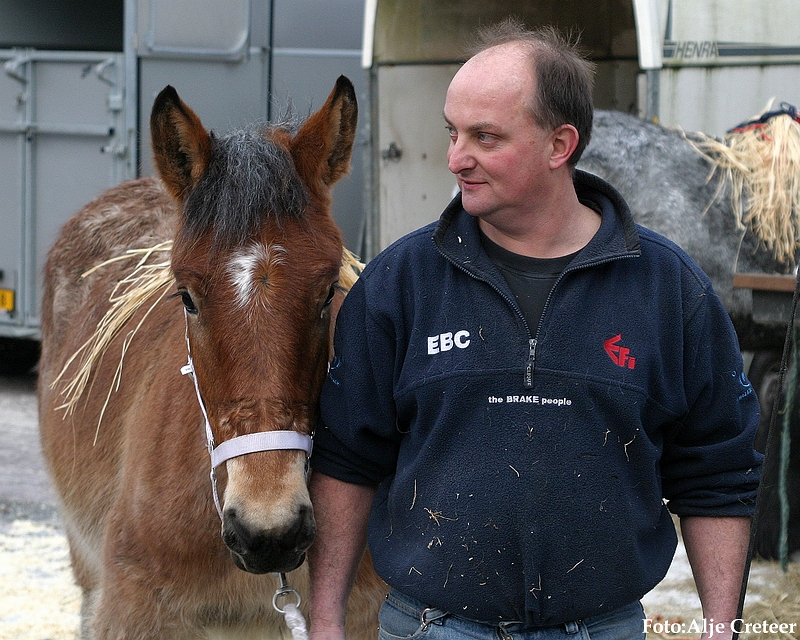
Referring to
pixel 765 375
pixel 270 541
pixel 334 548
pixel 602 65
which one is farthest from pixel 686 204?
pixel 602 65

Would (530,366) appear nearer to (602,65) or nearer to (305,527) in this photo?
(305,527)

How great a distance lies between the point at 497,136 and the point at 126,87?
558 cm

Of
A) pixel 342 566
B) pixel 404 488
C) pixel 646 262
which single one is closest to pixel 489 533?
pixel 404 488

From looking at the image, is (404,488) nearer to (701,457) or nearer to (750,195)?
(701,457)

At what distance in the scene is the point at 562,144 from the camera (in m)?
1.89

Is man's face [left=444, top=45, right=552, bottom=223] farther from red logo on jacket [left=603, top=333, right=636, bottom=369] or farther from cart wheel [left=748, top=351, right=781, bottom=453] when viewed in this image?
cart wheel [left=748, top=351, right=781, bottom=453]

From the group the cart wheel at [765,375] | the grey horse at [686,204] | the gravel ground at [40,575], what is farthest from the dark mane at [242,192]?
the cart wheel at [765,375]

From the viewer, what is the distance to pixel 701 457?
1.92 meters

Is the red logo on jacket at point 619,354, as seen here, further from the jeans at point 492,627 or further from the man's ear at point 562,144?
the jeans at point 492,627

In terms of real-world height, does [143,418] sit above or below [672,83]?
below

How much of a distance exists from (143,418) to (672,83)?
11.0 ft

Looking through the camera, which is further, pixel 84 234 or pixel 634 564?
pixel 84 234

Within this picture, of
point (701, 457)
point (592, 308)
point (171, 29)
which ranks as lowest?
point (701, 457)

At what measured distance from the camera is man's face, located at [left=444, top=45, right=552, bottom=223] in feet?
5.95
